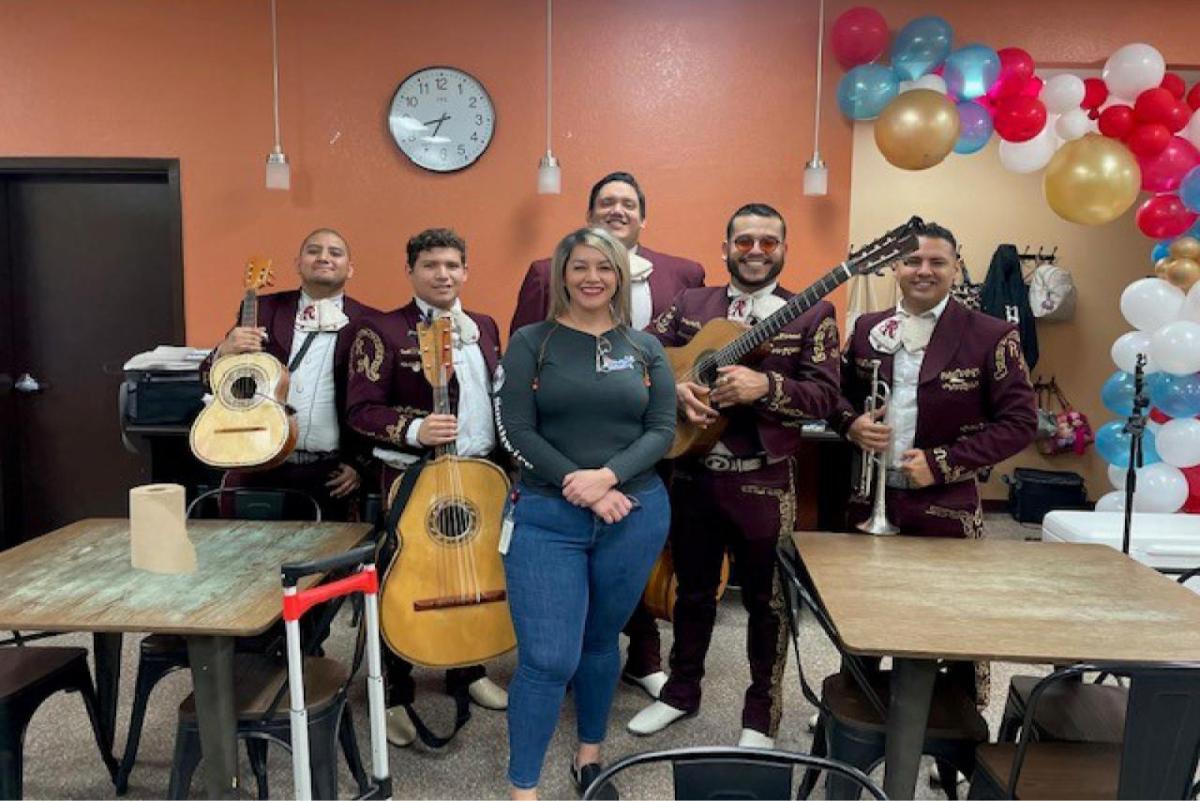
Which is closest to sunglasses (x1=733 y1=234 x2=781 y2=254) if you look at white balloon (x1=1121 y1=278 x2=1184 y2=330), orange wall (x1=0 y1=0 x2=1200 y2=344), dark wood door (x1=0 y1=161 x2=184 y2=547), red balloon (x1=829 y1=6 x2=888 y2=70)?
orange wall (x1=0 y1=0 x2=1200 y2=344)

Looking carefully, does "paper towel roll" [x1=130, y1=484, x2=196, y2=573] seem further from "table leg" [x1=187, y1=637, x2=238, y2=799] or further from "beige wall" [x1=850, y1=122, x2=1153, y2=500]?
"beige wall" [x1=850, y1=122, x2=1153, y2=500]

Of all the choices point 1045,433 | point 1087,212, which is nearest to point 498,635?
point 1087,212

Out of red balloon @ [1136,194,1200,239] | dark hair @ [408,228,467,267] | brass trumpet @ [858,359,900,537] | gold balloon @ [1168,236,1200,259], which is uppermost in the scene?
red balloon @ [1136,194,1200,239]

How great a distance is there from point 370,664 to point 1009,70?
150 inches

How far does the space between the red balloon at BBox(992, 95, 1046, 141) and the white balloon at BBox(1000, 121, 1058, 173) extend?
18cm

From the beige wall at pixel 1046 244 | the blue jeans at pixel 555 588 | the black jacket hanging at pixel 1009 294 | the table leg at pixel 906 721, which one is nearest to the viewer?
the table leg at pixel 906 721

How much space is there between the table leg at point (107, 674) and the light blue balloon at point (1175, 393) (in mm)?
4486

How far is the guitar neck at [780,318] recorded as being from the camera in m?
2.39

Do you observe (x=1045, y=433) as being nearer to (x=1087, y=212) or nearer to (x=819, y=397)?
(x=1087, y=212)

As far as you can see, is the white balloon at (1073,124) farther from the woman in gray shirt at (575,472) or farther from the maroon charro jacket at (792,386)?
the woman in gray shirt at (575,472)

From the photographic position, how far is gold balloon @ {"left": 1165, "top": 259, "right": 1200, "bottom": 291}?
404 centimetres

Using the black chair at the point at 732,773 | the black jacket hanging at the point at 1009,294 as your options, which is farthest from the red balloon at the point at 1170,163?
the black chair at the point at 732,773

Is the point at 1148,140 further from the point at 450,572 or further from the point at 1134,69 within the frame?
the point at 450,572

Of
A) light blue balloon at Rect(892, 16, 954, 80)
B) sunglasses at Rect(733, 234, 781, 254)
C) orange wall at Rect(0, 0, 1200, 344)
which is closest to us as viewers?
sunglasses at Rect(733, 234, 781, 254)
